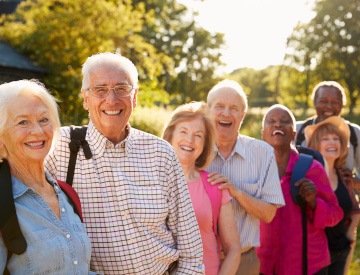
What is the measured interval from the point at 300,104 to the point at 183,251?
5505cm

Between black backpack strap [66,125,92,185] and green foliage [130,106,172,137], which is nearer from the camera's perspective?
black backpack strap [66,125,92,185]

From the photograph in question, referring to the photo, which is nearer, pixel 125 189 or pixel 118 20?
pixel 125 189

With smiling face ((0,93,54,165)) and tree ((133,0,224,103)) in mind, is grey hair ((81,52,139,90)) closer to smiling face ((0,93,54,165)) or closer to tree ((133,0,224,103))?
smiling face ((0,93,54,165))

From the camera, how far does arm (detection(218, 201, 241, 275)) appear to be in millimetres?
3521

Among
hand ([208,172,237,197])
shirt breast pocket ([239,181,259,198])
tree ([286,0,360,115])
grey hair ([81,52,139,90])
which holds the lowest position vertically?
shirt breast pocket ([239,181,259,198])

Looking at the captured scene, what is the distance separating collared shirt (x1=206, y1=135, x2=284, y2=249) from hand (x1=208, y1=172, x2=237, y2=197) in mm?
219

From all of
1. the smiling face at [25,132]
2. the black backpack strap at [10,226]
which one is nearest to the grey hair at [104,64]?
the smiling face at [25,132]

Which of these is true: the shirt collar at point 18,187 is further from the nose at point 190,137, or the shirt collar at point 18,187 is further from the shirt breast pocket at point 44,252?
the nose at point 190,137

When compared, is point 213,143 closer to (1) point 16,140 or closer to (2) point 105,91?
(2) point 105,91

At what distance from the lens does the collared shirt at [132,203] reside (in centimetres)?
280

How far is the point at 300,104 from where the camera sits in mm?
56594

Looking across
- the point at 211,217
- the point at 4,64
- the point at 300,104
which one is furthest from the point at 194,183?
the point at 300,104

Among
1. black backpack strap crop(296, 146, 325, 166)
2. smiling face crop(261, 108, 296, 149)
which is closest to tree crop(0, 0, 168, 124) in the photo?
black backpack strap crop(296, 146, 325, 166)

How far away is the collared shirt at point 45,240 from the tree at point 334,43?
132 feet
